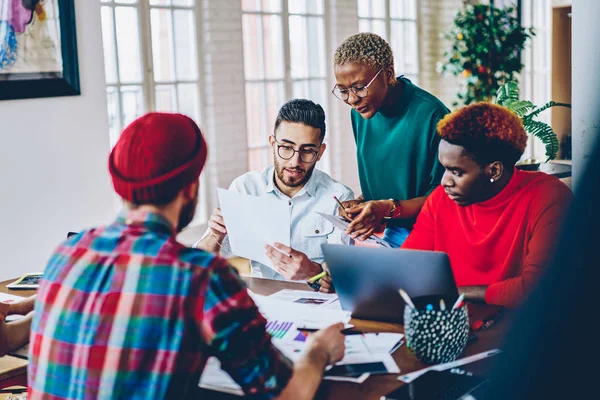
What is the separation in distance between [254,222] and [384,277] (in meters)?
0.68

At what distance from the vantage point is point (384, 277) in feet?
5.61

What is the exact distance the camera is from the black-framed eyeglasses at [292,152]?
257 centimetres

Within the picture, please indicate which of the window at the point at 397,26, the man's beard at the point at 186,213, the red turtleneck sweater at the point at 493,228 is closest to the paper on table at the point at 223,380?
the man's beard at the point at 186,213

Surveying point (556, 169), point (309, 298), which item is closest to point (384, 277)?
point (309, 298)

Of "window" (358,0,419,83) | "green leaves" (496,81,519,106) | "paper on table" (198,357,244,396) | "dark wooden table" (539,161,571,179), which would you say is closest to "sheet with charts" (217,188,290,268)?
"paper on table" (198,357,244,396)

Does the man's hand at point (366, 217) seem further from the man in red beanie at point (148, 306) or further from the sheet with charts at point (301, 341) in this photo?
the man in red beanie at point (148, 306)

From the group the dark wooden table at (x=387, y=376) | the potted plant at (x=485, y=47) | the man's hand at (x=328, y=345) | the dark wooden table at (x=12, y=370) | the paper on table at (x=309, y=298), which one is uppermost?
the potted plant at (x=485, y=47)

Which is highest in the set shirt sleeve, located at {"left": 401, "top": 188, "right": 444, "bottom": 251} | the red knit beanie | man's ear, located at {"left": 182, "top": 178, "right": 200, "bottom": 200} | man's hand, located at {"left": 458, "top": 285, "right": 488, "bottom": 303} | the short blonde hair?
the short blonde hair

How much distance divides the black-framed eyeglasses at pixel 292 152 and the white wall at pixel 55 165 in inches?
75.9

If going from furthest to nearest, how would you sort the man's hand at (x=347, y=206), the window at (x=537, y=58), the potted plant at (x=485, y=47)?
the window at (x=537, y=58)
the potted plant at (x=485, y=47)
the man's hand at (x=347, y=206)

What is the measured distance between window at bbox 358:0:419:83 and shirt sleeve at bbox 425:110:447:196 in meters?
4.36

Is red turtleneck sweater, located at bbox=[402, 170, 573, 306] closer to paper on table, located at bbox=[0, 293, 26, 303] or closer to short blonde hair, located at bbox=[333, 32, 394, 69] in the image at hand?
short blonde hair, located at bbox=[333, 32, 394, 69]

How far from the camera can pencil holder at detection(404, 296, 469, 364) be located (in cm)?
149

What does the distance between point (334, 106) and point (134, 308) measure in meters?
5.54
